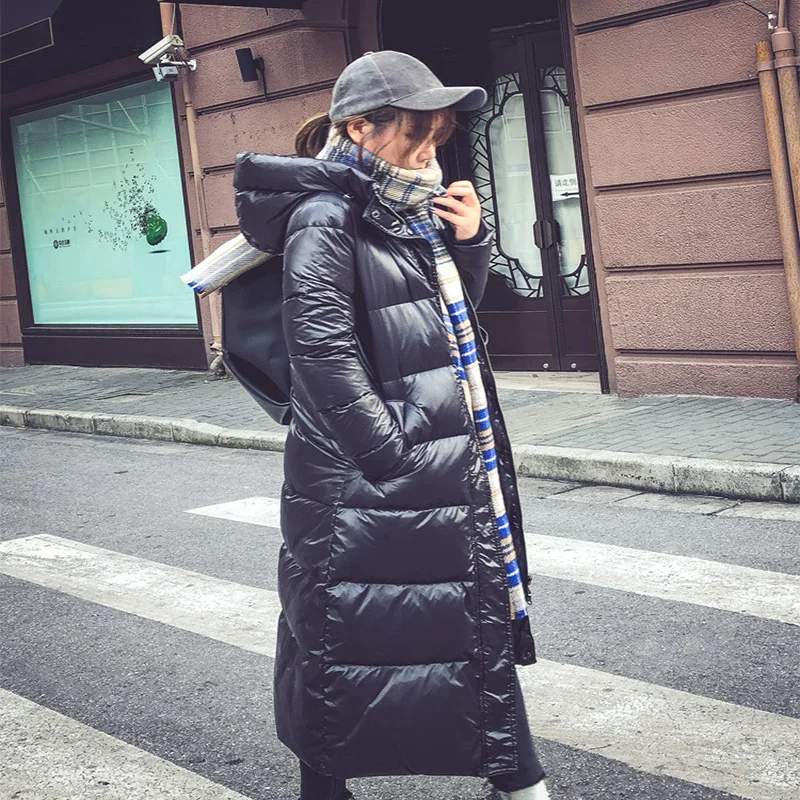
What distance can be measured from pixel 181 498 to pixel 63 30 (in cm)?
679

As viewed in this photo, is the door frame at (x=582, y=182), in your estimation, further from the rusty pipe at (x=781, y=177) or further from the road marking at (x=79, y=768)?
the road marking at (x=79, y=768)

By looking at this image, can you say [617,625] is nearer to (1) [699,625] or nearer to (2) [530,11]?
(1) [699,625]

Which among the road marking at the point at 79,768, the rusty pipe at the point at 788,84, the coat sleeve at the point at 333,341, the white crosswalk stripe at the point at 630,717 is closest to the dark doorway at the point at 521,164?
the rusty pipe at the point at 788,84

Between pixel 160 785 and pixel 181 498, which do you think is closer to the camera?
pixel 160 785

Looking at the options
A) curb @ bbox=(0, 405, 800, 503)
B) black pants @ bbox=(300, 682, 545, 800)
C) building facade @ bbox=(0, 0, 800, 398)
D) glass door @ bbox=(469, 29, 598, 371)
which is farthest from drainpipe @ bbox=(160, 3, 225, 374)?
black pants @ bbox=(300, 682, 545, 800)

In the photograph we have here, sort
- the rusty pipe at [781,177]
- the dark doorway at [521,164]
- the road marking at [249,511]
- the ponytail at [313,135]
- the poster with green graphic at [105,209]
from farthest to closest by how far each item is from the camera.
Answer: the poster with green graphic at [105,209] < the dark doorway at [521,164] < the rusty pipe at [781,177] < the road marking at [249,511] < the ponytail at [313,135]

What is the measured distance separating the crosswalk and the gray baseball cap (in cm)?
181

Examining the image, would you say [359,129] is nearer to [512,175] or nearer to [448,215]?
[448,215]

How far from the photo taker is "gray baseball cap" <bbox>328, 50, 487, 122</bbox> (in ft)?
9.21

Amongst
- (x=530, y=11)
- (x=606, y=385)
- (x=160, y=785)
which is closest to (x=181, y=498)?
(x=606, y=385)

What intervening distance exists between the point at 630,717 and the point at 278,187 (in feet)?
6.28

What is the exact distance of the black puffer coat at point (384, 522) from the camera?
2.75m

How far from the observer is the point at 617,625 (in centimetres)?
468

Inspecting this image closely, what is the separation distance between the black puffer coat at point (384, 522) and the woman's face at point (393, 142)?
3.8 inches
